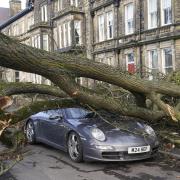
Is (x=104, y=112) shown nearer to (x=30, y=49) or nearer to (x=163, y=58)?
(x=30, y=49)

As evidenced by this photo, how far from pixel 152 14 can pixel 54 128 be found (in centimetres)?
1827

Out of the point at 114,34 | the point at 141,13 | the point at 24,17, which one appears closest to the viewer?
the point at 141,13

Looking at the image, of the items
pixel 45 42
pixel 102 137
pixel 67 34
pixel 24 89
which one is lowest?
pixel 102 137

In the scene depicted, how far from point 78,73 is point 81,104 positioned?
2.06 meters

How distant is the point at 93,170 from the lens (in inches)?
355

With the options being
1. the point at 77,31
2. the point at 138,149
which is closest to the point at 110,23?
the point at 77,31

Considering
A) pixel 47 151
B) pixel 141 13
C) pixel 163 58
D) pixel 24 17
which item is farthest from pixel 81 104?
pixel 24 17

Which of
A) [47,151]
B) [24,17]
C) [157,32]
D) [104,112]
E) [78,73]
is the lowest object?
[47,151]

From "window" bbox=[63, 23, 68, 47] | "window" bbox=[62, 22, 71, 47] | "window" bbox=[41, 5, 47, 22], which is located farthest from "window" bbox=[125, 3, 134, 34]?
"window" bbox=[41, 5, 47, 22]

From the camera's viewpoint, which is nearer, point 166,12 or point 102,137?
point 102,137

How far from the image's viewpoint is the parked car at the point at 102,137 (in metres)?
9.20

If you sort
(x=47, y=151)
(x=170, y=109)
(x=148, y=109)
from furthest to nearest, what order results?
(x=47, y=151) → (x=148, y=109) → (x=170, y=109)

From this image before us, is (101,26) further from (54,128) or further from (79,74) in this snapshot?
(79,74)

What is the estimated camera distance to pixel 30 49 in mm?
5992
